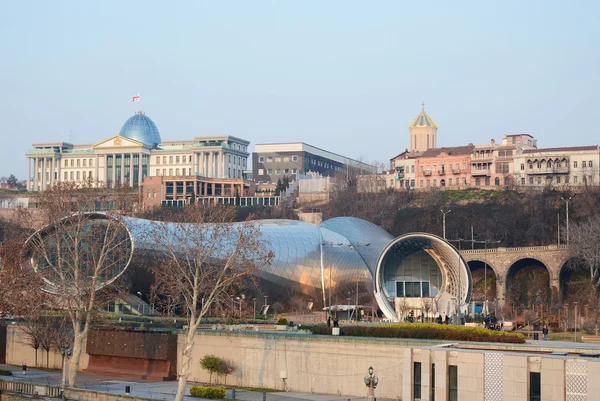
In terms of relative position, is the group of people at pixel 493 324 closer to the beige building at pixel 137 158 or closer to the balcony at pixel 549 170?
the balcony at pixel 549 170

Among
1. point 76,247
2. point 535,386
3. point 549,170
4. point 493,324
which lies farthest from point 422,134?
point 535,386

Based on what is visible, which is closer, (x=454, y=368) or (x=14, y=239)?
(x=454, y=368)

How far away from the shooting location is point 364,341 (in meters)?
45.0

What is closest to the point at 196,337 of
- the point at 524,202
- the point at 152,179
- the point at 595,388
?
the point at 595,388

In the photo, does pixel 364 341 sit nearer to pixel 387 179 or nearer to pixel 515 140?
pixel 515 140

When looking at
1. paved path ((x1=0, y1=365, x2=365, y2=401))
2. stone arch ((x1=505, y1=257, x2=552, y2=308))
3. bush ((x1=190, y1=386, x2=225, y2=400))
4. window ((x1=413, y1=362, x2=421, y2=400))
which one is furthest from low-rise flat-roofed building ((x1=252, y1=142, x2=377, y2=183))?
window ((x1=413, y1=362, x2=421, y2=400))

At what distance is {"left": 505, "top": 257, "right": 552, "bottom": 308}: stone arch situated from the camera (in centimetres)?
9675

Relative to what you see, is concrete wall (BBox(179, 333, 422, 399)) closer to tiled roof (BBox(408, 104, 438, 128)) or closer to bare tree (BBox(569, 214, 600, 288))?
bare tree (BBox(569, 214, 600, 288))

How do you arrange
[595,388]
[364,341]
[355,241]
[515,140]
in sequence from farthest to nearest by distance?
[515,140] → [355,241] → [364,341] → [595,388]

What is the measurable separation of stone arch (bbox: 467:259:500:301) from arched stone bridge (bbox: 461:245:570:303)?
1.26 feet

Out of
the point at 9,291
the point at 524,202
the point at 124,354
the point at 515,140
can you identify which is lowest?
the point at 124,354

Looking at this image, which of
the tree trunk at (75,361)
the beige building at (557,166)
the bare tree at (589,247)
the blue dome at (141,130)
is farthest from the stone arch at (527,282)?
the blue dome at (141,130)

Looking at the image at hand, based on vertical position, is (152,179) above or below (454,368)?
above

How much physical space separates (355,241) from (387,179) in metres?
64.6
